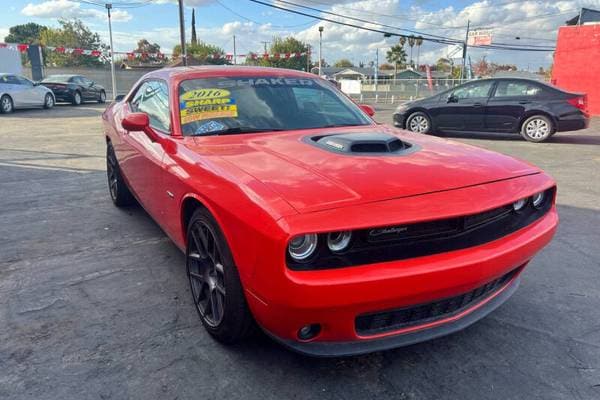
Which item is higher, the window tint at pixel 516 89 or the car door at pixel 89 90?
the car door at pixel 89 90

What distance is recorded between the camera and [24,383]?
6.98 ft

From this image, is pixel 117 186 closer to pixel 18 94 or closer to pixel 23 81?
pixel 18 94

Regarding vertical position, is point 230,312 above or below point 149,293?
above

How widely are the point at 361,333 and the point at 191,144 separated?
1.55 meters

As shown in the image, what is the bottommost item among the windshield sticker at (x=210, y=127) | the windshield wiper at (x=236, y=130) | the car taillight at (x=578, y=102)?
the windshield wiper at (x=236, y=130)

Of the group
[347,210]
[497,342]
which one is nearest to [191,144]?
[347,210]

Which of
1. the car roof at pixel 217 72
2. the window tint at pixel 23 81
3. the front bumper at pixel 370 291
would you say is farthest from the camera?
the window tint at pixel 23 81

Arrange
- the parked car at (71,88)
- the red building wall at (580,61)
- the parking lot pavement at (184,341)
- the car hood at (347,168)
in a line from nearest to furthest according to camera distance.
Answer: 1. the car hood at (347,168)
2. the parking lot pavement at (184,341)
3. the red building wall at (580,61)
4. the parked car at (71,88)

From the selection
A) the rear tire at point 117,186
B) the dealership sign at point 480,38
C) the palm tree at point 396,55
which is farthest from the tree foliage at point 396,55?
the rear tire at point 117,186

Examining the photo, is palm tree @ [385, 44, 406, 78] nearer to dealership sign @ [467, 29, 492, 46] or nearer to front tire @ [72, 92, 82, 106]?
dealership sign @ [467, 29, 492, 46]

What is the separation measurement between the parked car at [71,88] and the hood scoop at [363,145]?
1911 cm

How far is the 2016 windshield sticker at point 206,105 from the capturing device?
10.2 feet

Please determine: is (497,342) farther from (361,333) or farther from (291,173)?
(291,173)

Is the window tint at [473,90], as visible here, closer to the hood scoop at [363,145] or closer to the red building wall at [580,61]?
the hood scoop at [363,145]
